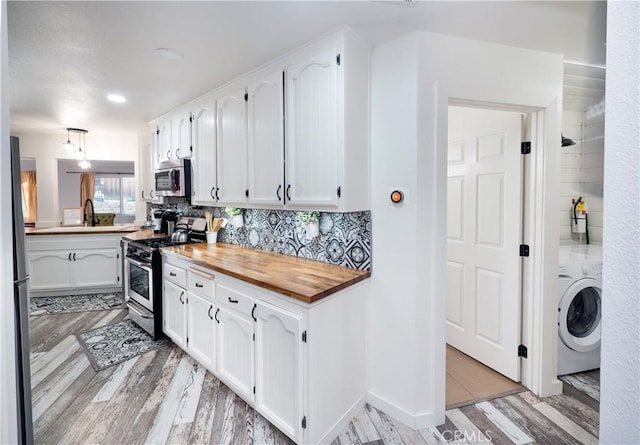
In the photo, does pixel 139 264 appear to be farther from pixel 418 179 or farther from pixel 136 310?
pixel 418 179

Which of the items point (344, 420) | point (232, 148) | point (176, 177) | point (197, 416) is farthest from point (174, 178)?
point (344, 420)

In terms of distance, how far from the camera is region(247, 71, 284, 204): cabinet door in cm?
228

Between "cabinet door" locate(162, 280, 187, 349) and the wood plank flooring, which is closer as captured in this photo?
the wood plank flooring

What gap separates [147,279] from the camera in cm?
303

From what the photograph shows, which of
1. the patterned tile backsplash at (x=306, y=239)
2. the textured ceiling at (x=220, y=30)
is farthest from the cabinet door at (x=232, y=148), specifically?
the patterned tile backsplash at (x=306, y=239)

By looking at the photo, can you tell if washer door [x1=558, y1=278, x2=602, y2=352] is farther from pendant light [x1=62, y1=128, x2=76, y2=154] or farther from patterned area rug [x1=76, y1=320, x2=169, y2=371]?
pendant light [x1=62, y1=128, x2=76, y2=154]

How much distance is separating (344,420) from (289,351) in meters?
0.62

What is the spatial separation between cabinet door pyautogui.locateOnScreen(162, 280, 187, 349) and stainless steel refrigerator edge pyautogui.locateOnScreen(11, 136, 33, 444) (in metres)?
1.13

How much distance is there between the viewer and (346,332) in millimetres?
1907

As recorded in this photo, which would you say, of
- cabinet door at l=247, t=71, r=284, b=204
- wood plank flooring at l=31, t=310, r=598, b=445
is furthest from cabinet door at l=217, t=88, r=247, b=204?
wood plank flooring at l=31, t=310, r=598, b=445

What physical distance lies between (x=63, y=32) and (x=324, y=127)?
1.63m

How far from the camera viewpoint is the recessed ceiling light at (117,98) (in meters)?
3.02

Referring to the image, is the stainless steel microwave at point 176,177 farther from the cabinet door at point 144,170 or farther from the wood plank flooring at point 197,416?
the wood plank flooring at point 197,416

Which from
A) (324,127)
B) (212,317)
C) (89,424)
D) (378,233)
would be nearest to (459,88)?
(324,127)
